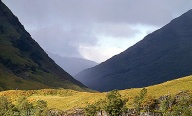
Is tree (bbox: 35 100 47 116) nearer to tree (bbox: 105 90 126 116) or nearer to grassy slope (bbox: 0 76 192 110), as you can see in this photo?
grassy slope (bbox: 0 76 192 110)

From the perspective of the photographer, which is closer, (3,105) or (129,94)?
(129,94)

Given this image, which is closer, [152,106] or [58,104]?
[152,106]

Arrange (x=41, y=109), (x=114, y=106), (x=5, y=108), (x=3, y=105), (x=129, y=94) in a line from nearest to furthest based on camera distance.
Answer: (x=114, y=106) → (x=41, y=109) → (x=5, y=108) → (x=129, y=94) → (x=3, y=105)

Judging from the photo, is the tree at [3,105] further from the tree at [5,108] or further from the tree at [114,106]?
the tree at [114,106]

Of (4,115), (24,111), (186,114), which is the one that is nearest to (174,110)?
(186,114)

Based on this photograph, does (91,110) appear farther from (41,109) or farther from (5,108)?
(5,108)

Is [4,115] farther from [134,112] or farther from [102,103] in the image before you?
[134,112]

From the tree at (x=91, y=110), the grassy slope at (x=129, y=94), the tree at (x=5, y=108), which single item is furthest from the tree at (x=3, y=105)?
the tree at (x=91, y=110)

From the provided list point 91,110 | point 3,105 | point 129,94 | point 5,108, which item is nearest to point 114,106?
point 91,110

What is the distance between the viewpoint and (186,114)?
8944cm

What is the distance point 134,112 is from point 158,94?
1452 cm

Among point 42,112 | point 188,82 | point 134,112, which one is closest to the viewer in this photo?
point 134,112

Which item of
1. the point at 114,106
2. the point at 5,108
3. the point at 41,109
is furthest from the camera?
the point at 5,108

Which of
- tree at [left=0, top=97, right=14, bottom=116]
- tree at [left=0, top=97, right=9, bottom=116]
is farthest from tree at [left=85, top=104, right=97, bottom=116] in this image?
tree at [left=0, top=97, right=9, bottom=116]
